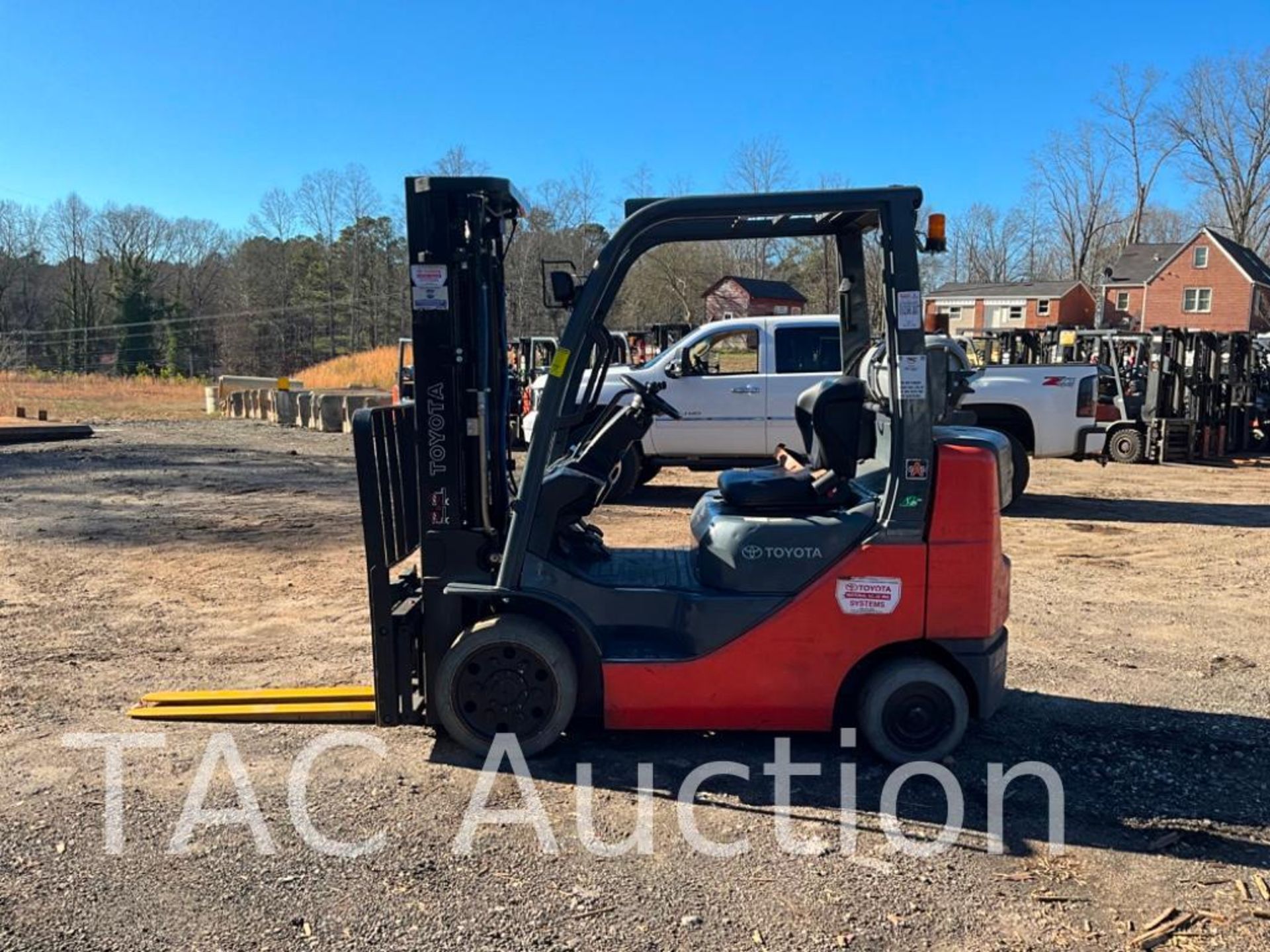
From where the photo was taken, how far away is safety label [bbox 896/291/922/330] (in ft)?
13.1

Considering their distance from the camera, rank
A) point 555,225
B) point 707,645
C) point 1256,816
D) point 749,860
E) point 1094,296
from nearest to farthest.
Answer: point 749,860
point 1256,816
point 707,645
point 555,225
point 1094,296

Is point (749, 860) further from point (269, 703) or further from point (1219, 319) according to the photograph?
point (1219, 319)

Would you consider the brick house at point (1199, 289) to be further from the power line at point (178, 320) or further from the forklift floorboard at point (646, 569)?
the forklift floorboard at point (646, 569)

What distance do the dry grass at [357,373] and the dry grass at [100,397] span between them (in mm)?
4391

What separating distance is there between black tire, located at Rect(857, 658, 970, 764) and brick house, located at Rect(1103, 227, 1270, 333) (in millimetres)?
56175

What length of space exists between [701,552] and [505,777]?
52.9 inches

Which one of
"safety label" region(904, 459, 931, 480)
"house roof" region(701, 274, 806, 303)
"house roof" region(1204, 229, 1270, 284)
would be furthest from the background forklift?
"house roof" region(1204, 229, 1270, 284)

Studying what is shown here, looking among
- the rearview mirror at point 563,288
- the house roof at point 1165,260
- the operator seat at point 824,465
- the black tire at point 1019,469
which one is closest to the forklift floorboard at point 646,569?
the operator seat at point 824,465

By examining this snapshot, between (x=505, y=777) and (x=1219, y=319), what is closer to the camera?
(x=505, y=777)

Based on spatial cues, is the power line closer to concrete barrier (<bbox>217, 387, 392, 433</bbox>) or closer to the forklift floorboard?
concrete barrier (<bbox>217, 387, 392, 433</bbox>)

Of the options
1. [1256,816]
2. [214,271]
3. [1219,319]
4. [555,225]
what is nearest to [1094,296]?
[1219,319]

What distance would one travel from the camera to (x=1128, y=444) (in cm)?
1656

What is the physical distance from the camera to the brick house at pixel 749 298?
37.5 metres

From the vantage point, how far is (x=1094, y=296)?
222ft
